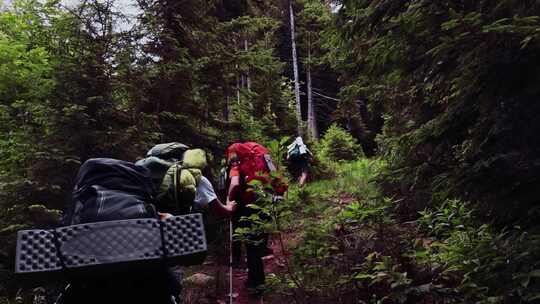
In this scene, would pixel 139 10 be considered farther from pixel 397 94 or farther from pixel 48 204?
pixel 397 94

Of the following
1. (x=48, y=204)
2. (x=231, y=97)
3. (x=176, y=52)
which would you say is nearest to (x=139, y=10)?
(x=176, y=52)

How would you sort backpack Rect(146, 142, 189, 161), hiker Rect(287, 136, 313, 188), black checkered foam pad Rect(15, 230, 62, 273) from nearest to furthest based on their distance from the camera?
black checkered foam pad Rect(15, 230, 62, 273)
backpack Rect(146, 142, 189, 161)
hiker Rect(287, 136, 313, 188)

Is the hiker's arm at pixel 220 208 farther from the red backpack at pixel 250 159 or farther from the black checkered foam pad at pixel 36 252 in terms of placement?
the black checkered foam pad at pixel 36 252

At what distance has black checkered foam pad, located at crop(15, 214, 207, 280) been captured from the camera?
2291 millimetres

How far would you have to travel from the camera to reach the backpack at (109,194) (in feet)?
8.41

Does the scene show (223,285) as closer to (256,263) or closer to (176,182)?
(256,263)

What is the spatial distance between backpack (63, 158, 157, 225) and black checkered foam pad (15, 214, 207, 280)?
143 mm

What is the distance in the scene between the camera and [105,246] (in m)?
2.34

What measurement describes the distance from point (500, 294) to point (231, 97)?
761cm

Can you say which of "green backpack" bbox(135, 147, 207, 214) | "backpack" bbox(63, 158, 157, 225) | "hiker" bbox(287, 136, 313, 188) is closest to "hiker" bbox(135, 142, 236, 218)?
"green backpack" bbox(135, 147, 207, 214)

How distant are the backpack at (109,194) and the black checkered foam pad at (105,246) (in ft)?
0.47

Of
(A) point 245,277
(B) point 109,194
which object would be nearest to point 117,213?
(B) point 109,194

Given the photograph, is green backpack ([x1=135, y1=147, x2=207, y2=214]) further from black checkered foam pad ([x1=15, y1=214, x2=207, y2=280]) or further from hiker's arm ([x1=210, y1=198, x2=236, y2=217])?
black checkered foam pad ([x1=15, y1=214, x2=207, y2=280])

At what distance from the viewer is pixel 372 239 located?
15.4 feet
